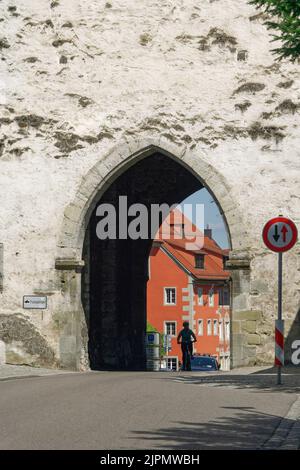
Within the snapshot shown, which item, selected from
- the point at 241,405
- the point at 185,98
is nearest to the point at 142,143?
the point at 185,98

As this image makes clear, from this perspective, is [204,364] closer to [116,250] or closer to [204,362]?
[204,362]

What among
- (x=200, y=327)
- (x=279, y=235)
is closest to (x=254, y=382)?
(x=279, y=235)

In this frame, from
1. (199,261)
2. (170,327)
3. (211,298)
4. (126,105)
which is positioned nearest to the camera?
(126,105)

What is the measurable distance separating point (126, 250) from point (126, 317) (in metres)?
1.79

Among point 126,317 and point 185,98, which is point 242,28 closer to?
point 185,98

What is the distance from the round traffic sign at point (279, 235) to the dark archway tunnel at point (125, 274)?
8753 millimetres

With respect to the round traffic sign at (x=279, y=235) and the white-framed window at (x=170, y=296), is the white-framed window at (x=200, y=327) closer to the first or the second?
the white-framed window at (x=170, y=296)

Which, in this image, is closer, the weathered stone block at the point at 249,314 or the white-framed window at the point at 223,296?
the weathered stone block at the point at 249,314

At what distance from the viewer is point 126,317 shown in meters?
28.4

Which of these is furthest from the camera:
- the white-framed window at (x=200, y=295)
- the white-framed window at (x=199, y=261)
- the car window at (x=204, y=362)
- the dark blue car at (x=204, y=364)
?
the white-framed window at (x=199, y=261)

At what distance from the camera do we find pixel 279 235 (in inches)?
591

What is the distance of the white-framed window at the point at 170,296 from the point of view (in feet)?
250

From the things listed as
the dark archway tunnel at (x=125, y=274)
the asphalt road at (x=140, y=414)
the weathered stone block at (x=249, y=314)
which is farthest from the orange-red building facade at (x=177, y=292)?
the asphalt road at (x=140, y=414)

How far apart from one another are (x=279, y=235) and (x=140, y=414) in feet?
17.1
